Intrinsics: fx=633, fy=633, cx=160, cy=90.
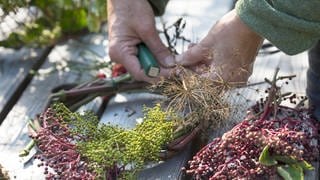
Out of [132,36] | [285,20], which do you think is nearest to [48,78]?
[132,36]

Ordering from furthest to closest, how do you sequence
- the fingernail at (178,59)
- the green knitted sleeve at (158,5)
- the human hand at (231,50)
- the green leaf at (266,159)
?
1. the green knitted sleeve at (158,5)
2. the fingernail at (178,59)
3. the human hand at (231,50)
4. the green leaf at (266,159)

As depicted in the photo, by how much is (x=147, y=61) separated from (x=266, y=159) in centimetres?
46

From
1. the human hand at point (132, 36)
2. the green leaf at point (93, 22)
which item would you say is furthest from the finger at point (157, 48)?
the green leaf at point (93, 22)

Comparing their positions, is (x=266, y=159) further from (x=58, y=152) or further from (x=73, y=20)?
(x=73, y=20)

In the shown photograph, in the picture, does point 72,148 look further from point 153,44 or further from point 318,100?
point 318,100

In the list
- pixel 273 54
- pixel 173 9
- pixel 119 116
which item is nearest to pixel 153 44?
pixel 119 116

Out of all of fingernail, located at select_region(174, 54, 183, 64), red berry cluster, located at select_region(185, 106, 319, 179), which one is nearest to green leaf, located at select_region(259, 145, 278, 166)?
red berry cluster, located at select_region(185, 106, 319, 179)

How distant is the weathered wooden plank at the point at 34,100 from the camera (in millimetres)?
1290

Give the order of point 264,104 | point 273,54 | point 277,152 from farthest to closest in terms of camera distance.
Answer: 1. point 273,54
2. point 264,104
3. point 277,152

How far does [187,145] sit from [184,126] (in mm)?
71

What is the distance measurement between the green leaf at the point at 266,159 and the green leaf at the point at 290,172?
2 cm

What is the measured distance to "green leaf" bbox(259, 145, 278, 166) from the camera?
1.02 metres

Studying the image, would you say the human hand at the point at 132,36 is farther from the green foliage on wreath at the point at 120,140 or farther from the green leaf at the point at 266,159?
the green leaf at the point at 266,159

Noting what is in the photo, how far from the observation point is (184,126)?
123 cm
